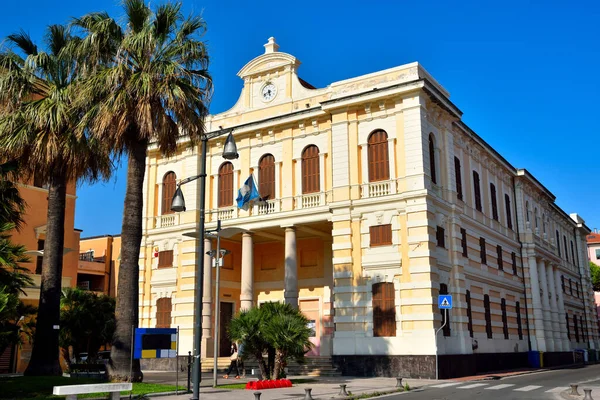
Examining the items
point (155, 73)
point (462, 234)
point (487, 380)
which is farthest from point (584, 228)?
point (155, 73)

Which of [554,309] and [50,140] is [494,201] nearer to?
[554,309]

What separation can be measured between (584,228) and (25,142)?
56236mm

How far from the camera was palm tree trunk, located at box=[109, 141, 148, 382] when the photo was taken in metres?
20.5

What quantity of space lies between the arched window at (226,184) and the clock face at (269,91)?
4.30 metres

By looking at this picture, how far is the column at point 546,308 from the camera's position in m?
41.1

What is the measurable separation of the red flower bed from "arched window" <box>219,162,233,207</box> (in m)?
14.1

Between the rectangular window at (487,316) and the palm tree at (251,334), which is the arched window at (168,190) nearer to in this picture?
the palm tree at (251,334)

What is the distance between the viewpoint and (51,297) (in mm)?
22688

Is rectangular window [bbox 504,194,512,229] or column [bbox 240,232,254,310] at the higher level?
rectangular window [bbox 504,194,512,229]

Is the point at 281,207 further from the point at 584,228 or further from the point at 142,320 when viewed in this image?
the point at 584,228

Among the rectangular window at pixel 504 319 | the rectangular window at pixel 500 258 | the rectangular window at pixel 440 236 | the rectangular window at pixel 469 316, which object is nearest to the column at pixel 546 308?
the rectangular window at pixel 504 319

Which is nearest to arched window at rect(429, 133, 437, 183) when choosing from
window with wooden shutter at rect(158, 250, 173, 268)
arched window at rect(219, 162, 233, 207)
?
arched window at rect(219, 162, 233, 207)

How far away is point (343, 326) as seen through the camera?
28516 millimetres

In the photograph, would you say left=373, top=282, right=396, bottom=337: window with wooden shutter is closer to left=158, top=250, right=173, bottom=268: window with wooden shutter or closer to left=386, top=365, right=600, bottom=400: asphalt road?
left=386, top=365, right=600, bottom=400: asphalt road
